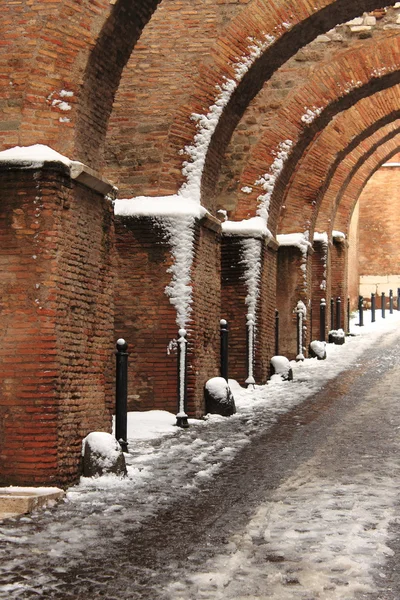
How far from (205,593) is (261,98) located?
1289cm

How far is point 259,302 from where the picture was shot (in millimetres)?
15344

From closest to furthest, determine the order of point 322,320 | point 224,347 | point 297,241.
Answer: point 224,347 < point 297,241 < point 322,320

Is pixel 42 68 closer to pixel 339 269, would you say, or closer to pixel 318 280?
pixel 318 280

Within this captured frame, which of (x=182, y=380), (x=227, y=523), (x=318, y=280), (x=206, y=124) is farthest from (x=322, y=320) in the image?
(x=227, y=523)

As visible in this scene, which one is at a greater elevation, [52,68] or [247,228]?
[52,68]

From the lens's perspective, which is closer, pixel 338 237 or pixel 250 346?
pixel 250 346

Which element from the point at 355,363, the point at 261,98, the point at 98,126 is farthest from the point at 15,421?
the point at 355,363

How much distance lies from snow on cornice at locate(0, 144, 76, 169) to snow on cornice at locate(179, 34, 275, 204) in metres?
4.49

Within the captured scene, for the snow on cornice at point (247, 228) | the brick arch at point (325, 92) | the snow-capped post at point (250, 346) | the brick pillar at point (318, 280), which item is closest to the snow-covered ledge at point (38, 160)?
the snow-capped post at point (250, 346)

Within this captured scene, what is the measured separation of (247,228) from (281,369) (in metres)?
2.67

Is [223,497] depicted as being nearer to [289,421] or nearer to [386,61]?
[289,421]

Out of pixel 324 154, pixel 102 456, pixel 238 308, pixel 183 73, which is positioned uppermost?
pixel 324 154

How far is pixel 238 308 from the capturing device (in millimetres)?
15102

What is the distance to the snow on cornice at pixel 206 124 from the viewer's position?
38.6ft
